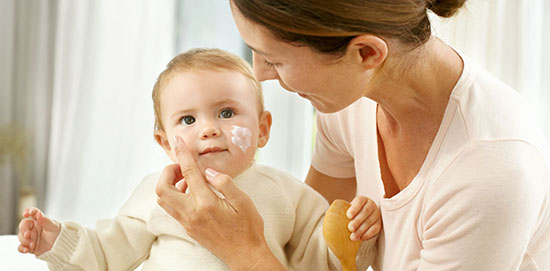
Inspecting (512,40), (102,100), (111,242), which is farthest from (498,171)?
(102,100)

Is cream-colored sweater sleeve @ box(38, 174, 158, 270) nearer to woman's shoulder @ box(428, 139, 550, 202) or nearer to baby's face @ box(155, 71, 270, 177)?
baby's face @ box(155, 71, 270, 177)

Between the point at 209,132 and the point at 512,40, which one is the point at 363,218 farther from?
the point at 512,40

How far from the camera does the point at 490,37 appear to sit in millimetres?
4109

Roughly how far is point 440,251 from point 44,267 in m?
1.17

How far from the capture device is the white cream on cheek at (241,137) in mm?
1377

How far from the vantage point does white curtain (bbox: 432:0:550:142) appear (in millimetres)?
4055

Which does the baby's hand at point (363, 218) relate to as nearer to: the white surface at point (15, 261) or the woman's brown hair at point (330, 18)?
the woman's brown hair at point (330, 18)

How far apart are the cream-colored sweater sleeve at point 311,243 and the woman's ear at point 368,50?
489mm

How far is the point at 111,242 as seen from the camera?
1.44m

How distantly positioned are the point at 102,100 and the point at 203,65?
9.62 feet

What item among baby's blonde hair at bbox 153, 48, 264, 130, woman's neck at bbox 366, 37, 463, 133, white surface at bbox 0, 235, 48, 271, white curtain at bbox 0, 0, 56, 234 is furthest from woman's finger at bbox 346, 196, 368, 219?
white curtain at bbox 0, 0, 56, 234

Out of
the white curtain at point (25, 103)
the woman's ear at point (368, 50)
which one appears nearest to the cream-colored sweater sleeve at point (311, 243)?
the woman's ear at point (368, 50)

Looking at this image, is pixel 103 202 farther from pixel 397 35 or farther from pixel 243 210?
pixel 397 35

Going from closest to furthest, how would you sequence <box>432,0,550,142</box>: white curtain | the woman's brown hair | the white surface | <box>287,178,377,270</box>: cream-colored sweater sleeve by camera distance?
the woman's brown hair < <box>287,178,377,270</box>: cream-colored sweater sleeve < the white surface < <box>432,0,550,142</box>: white curtain
